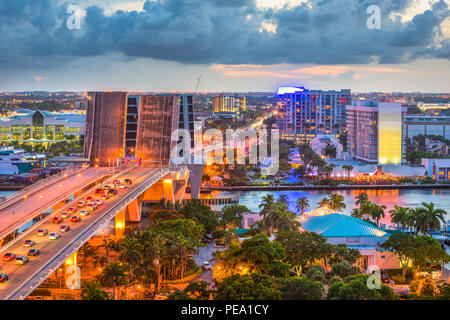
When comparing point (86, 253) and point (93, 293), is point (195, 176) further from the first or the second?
point (93, 293)

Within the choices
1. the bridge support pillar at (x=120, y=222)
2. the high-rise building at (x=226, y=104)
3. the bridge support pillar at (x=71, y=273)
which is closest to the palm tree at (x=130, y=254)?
the bridge support pillar at (x=71, y=273)

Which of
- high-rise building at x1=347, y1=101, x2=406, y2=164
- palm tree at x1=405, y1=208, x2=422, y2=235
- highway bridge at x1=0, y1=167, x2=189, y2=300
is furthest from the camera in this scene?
high-rise building at x1=347, y1=101, x2=406, y2=164

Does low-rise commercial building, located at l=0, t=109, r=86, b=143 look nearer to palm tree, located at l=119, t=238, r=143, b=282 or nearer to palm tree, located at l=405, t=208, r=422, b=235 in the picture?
palm tree, located at l=405, t=208, r=422, b=235

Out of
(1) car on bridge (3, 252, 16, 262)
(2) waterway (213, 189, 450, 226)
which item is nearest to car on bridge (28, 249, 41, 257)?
(1) car on bridge (3, 252, 16, 262)

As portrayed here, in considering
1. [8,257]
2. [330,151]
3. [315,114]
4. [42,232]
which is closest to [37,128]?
[330,151]

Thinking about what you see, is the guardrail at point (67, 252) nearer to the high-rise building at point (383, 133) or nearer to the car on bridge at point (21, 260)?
the car on bridge at point (21, 260)
